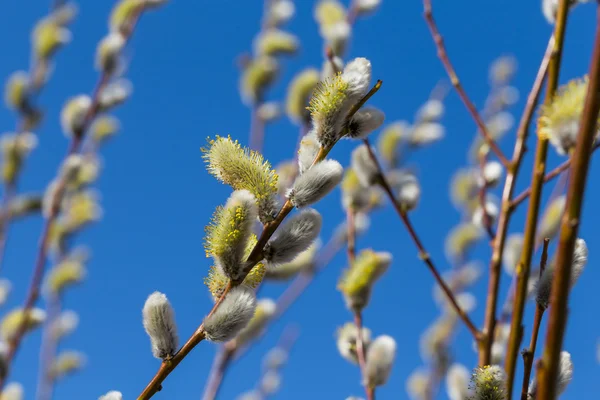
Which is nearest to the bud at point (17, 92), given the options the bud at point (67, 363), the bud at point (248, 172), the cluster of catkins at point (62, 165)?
the cluster of catkins at point (62, 165)

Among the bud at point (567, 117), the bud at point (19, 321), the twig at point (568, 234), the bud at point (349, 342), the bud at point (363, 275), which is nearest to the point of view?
the twig at point (568, 234)

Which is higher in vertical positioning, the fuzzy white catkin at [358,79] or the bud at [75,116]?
the bud at [75,116]

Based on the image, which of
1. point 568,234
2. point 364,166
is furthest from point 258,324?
point 568,234

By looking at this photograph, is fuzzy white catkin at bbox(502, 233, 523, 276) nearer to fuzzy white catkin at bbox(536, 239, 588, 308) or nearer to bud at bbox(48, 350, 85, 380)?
fuzzy white catkin at bbox(536, 239, 588, 308)

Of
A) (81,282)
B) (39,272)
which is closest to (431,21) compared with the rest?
(39,272)

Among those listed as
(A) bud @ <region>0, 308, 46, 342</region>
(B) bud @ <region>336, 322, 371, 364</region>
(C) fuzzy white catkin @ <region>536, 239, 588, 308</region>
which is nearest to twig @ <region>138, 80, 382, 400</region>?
(C) fuzzy white catkin @ <region>536, 239, 588, 308</region>

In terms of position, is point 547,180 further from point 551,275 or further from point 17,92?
point 17,92

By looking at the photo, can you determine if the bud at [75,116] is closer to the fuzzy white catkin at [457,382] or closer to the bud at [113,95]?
the bud at [113,95]
